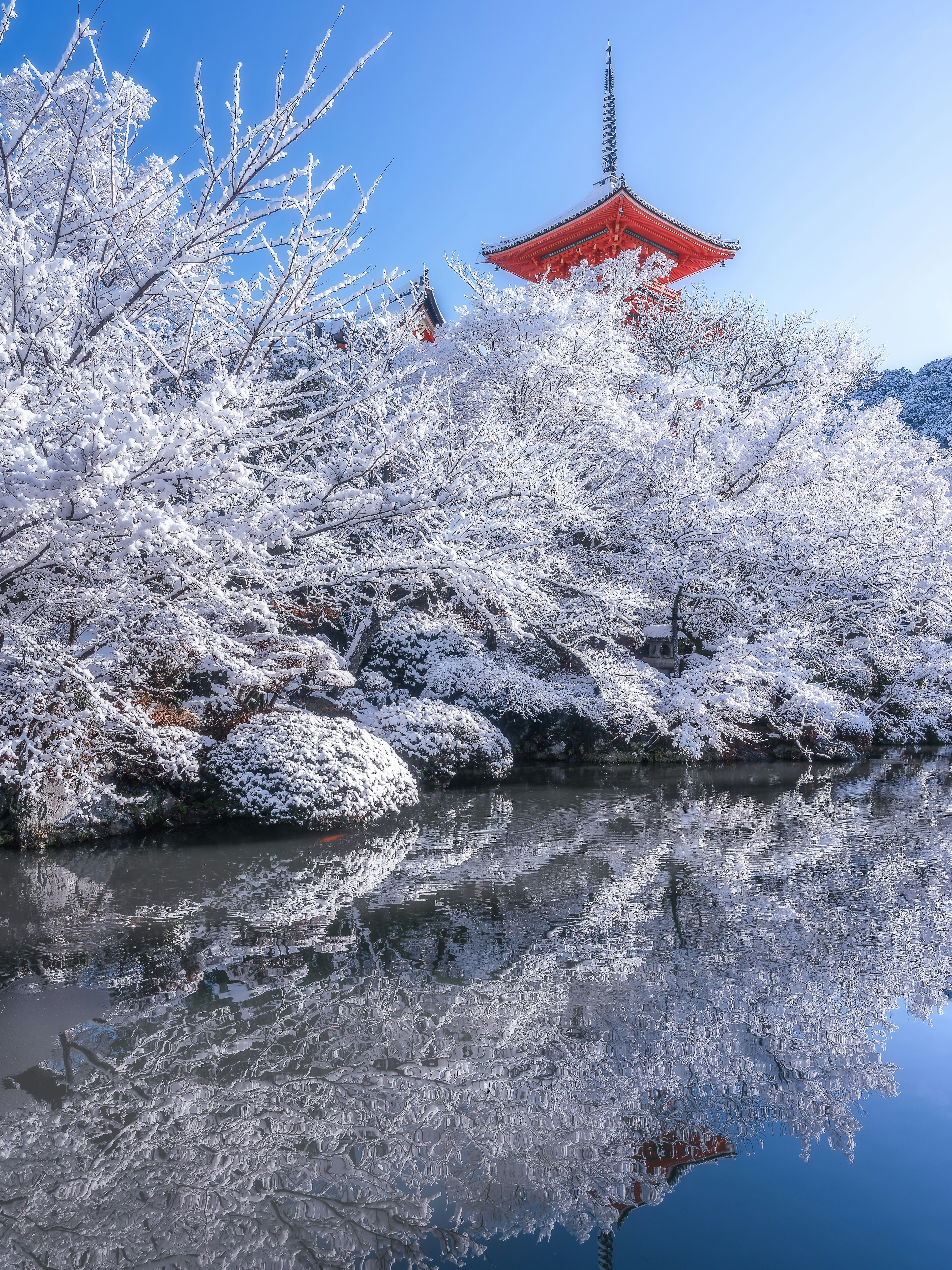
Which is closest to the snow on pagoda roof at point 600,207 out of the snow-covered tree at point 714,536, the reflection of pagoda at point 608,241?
the reflection of pagoda at point 608,241

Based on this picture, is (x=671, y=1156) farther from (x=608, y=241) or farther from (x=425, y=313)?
(x=608, y=241)

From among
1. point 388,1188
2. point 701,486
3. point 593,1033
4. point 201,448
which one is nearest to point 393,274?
point 201,448

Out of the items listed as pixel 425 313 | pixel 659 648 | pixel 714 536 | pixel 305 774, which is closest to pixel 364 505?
pixel 305 774

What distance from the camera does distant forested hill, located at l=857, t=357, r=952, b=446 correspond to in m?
31.9

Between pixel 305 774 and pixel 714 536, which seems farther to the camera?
pixel 714 536

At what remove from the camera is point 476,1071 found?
104 inches

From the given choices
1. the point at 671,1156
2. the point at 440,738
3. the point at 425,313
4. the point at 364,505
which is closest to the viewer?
the point at 671,1156

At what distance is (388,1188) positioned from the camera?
6.80 feet

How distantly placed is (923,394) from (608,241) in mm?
20287

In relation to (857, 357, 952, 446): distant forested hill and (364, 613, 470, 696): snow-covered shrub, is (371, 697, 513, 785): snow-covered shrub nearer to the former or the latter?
(364, 613, 470, 696): snow-covered shrub

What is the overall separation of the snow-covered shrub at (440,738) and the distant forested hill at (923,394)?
29712mm

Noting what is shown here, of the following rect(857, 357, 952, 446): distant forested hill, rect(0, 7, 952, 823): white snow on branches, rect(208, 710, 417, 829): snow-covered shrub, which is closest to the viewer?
rect(0, 7, 952, 823): white snow on branches

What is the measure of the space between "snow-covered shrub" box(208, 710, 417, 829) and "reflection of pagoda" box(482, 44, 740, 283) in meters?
18.8

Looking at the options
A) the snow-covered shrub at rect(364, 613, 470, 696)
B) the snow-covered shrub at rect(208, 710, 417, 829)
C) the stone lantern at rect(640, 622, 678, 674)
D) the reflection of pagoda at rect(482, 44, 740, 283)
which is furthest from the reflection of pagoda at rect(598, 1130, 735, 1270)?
the reflection of pagoda at rect(482, 44, 740, 283)
